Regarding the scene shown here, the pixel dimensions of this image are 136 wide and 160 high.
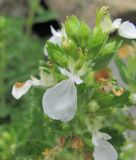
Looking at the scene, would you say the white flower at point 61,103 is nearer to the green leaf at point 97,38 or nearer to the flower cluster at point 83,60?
the flower cluster at point 83,60

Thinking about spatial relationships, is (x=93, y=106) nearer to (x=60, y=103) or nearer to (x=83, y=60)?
(x=83, y=60)

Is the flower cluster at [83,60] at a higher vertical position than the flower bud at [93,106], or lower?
higher

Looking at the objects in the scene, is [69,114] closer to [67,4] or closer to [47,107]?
[47,107]

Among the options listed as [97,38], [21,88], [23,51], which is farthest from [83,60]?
[23,51]

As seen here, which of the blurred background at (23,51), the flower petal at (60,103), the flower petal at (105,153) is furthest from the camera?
the blurred background at (23,51)

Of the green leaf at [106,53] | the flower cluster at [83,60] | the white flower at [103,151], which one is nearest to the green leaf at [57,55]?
the flower cluster at [83,60]

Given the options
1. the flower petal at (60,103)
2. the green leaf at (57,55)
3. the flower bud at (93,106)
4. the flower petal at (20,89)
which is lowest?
the flower petal at (60,103)
